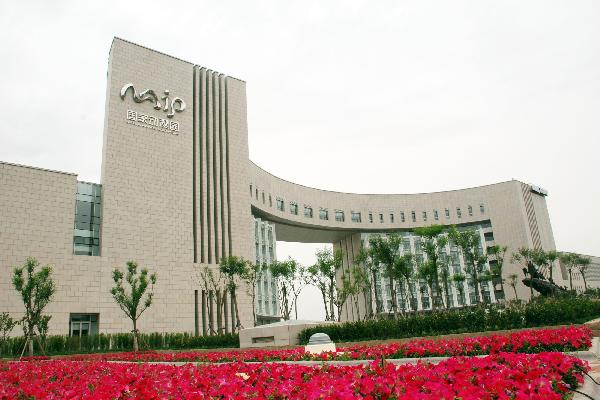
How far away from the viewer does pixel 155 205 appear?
146 feet

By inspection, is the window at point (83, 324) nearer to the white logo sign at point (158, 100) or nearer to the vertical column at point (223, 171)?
the vertical column at point (223, 171)

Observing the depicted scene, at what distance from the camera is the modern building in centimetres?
3825

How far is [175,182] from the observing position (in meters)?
46.4

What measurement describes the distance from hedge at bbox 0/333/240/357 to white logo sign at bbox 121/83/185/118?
75.9 feet

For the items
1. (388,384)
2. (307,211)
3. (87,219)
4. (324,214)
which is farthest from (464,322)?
(324,214)

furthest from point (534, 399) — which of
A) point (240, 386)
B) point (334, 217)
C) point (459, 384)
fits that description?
point (334, 217)

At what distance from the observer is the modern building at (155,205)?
3825cm

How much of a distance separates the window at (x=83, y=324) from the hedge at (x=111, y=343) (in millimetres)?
4034

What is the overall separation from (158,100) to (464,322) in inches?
1482

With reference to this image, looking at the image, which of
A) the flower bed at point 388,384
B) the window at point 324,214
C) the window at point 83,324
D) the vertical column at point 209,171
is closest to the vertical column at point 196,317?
the vertical column at point 209,171

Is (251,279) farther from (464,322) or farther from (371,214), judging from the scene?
(371,214)

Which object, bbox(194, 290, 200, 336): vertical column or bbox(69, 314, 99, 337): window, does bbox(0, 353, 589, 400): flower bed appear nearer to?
bbox(69, 314, 99, 337): window

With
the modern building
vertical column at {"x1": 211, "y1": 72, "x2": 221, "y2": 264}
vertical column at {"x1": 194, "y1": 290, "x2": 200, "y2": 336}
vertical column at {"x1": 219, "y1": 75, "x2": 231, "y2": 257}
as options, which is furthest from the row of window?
vertical column at {"x1": 194, "y1": 290, "x2": 200, "y2": 336}

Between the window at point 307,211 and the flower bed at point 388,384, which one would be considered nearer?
the flower bed at point 388,384
